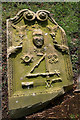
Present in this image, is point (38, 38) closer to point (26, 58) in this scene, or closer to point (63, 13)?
point (26, 58)

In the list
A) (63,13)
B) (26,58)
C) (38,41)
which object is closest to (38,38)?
(38,41)

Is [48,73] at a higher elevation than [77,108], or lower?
higher

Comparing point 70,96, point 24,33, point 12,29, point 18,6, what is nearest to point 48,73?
point 70,96

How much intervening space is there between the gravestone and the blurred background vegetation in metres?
0.98

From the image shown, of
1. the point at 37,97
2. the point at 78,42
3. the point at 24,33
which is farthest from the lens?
the point at 78,42

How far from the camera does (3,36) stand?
359 cm

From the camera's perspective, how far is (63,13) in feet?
14.8

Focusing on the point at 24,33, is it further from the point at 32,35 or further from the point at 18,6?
the point at 18,6

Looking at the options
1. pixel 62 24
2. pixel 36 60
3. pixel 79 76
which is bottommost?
pixel 79 76

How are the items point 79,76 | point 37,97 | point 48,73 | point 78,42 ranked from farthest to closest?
point 78,42, point 79,76, point 48,73, point 37,97

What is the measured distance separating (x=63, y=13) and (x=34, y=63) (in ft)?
9.15

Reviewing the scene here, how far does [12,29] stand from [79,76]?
2.32m

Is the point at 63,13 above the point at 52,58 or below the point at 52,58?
above

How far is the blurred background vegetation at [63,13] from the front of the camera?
13.0ft
